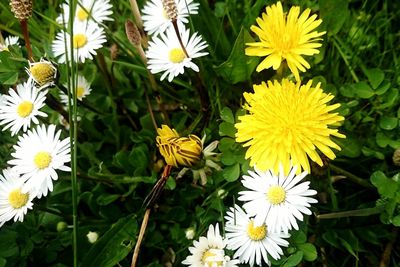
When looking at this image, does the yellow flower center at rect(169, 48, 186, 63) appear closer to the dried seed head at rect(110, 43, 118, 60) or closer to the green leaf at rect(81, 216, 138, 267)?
the dried seed head at rect(110, 43, 118, 60)

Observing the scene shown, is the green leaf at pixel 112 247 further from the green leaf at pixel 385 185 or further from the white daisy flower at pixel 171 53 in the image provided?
the green leaf at pixel 385 185

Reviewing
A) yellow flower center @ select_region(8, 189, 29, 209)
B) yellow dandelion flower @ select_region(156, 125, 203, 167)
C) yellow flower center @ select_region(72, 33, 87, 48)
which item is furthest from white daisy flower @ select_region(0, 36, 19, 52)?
yellow dandelion flower @ select_region(156, 125, 203, 167)

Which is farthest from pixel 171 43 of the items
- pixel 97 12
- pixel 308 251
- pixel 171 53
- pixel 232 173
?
pixel 308 251

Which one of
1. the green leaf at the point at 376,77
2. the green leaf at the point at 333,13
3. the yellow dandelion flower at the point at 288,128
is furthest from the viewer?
the green leaf at the point at 333,13

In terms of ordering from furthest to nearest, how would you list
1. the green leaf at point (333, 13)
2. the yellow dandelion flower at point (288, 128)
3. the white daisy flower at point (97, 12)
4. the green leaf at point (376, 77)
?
the white daisy flower at point (97, 12), the green leaf at point (333, 13), the green leaf at point (376, 77), the yellow dandelion flower at point (288, 128)

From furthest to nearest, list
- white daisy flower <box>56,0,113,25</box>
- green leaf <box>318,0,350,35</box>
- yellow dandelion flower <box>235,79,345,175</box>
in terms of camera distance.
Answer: white daisy flower <box>56,0,113,25</box> → green leaf <box>318,0,350,35</box> → yellow dandelion flower <box>235,79,345,175</box>

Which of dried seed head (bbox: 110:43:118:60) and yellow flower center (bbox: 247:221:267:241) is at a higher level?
dried seed head (bbox: 110:43:118:60)

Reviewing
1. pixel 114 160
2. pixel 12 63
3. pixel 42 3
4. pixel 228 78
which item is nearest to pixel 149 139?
pixel 114 160

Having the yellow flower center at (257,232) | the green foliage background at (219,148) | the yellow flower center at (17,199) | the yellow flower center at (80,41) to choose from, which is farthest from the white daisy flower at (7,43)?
the yellow flower center at (257,232)
